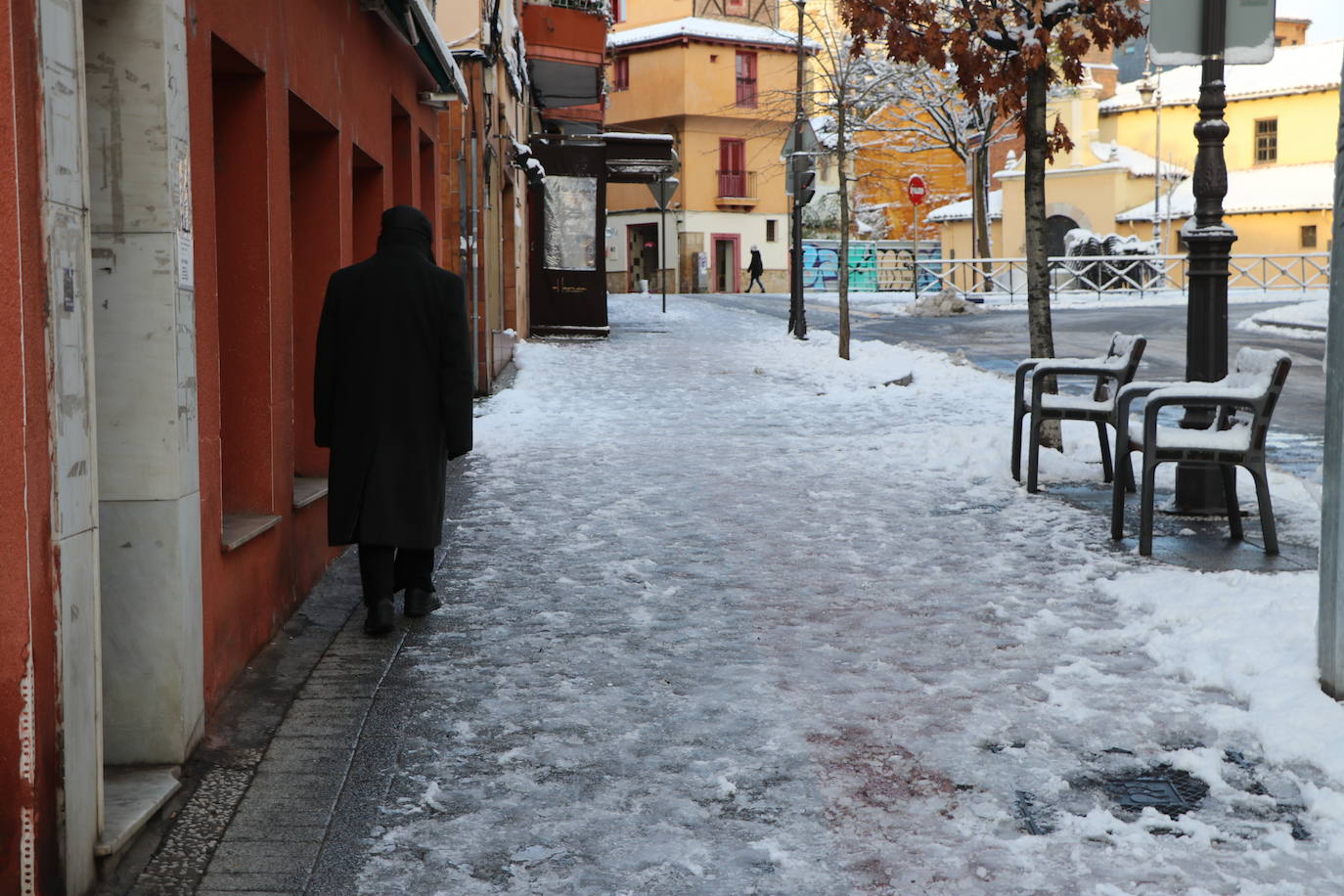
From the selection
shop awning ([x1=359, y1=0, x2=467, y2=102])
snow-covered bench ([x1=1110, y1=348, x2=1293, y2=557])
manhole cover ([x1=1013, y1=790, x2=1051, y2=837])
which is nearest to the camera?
manhole cover ([x1=1013, y1=790, x2=1051, y2=837])

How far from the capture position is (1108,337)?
23.8m

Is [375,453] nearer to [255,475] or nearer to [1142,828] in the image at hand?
[255,475]

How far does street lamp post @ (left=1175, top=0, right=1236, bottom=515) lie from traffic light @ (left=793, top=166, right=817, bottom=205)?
15.8m

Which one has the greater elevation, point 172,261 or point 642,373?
point 172,261

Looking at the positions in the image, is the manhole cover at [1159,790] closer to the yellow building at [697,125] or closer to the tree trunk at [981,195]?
the tree trunk at [981,195]

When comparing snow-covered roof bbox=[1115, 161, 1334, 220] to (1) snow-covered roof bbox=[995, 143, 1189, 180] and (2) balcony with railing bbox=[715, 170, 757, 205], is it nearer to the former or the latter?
(1) snow-covered roof bbox=[995, 143, 1189, 180]

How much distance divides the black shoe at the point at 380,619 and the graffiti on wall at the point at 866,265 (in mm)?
48446

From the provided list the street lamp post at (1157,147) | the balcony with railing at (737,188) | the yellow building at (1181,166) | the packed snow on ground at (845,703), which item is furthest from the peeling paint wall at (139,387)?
the balcony with railing at (737,188)

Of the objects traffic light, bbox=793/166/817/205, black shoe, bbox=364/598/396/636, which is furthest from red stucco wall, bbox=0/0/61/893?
traffic light, bbox=793/166/817/205

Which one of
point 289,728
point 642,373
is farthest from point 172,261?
point 642,373

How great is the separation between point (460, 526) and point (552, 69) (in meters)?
19.0

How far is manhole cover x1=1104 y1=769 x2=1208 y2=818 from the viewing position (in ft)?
14.1

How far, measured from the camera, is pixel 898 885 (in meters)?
3.75

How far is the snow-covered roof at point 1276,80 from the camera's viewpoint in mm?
57969
